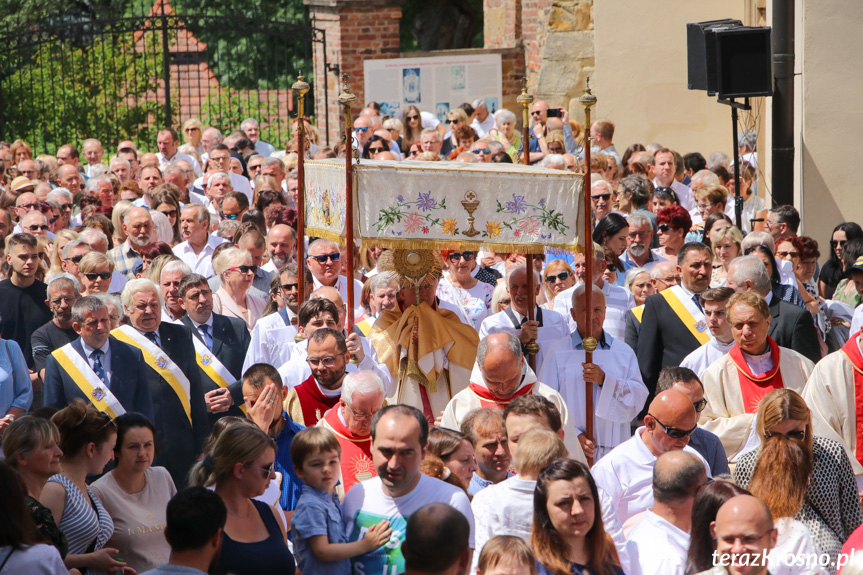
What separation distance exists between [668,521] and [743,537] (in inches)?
25.5

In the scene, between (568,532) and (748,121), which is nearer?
(568,532)

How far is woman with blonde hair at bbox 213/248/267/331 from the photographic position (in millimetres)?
8250

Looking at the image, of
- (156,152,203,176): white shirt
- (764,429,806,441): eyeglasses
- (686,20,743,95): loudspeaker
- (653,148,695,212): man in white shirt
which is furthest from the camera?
(156,152,203,176): white shirt

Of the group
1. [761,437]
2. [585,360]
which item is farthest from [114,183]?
[761,437]

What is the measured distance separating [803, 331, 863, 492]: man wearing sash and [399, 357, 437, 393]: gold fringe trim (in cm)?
212

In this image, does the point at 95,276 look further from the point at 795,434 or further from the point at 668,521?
the point at 795,434

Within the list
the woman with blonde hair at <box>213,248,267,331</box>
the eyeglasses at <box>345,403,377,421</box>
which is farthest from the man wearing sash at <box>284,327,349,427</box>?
the woman with blonde hair at <box>213,248,267,331</box>


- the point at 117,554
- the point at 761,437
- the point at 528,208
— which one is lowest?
the point at 117,554

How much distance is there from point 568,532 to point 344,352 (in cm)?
219

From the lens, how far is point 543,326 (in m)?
7.29

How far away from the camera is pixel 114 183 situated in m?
12.3

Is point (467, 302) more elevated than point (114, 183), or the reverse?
point (114, 183)

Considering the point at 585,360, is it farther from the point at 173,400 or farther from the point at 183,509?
the point at 183,509

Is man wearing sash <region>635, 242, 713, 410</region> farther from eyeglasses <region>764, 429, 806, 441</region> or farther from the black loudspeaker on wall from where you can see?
the black loudspeaker on wall
